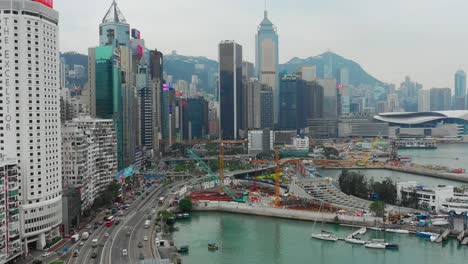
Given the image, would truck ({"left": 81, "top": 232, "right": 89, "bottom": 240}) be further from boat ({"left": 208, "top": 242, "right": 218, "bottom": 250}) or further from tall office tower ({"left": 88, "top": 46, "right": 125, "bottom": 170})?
tall office tower ({"left": 88, "top": 46, "right": 125, "bottom": 170})

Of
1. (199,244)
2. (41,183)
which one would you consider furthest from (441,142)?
(41,183)

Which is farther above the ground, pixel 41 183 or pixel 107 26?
pixel 107 26

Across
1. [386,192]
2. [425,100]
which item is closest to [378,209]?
[386,192]

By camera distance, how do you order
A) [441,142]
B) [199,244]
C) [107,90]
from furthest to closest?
[441,142] < [107,90] < [199,244]

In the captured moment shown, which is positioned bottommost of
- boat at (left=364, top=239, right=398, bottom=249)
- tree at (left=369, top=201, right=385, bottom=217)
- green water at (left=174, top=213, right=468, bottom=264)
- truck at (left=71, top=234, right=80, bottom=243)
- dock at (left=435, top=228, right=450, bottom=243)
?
green water at (left=174, top=213, right=468, bottom=264)

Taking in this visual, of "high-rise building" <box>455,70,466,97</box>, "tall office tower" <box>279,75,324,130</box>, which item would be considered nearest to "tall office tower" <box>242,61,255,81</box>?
"tall office tower" <box>279,75,324,130</box>

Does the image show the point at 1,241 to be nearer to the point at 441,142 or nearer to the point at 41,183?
the point at 41,183

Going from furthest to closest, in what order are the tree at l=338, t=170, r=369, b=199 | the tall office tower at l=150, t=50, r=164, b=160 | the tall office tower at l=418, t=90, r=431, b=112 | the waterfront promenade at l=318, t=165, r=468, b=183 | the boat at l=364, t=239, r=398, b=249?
the tall office tower at l=418, t=90, r=431, b=112 < the tall office tower at l=150, t=50, r=164, b=160 < the waterfront promenade at l=318, t=165, r=468, b=183 < the tree at l=338, t=170, r=369, b=199 < the boat at l=364, t=239, r=398, b=249
